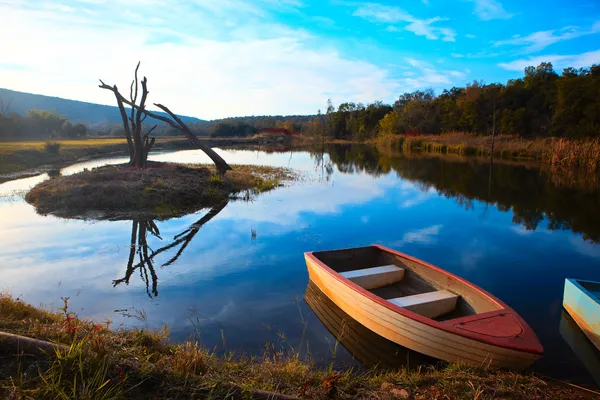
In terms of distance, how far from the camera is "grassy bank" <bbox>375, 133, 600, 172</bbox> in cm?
2542

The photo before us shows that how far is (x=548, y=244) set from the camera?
34.4 feet

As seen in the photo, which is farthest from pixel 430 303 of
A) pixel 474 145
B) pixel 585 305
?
pixel 474 145

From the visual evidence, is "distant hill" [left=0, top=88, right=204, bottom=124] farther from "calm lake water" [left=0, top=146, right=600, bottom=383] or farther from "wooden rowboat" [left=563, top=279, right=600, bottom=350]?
"wooden rowboat" [left=563, top=279, right=600, bottom=350]

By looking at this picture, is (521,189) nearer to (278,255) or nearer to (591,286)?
(591,286)

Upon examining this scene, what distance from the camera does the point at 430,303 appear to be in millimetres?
5621

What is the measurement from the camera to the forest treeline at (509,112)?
111ft

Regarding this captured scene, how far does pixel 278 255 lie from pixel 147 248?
3.32 metres

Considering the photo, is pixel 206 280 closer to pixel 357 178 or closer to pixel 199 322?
pixel 199 322

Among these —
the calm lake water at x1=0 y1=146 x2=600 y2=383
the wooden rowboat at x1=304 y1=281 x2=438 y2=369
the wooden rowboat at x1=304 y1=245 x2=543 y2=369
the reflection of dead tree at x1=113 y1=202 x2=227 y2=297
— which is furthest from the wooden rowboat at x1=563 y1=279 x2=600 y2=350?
the reflection of dead tree at x1=113 y1=202 x2=227 y2=297

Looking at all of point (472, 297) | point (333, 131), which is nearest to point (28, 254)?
point (472, 297)

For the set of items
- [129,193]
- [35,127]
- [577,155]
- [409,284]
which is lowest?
[409,284]

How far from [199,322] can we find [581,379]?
17.0 ft

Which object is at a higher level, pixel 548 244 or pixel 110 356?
pixel 110 356

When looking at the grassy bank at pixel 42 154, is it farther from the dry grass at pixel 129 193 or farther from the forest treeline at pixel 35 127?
the dry grass at pixel 129 193
